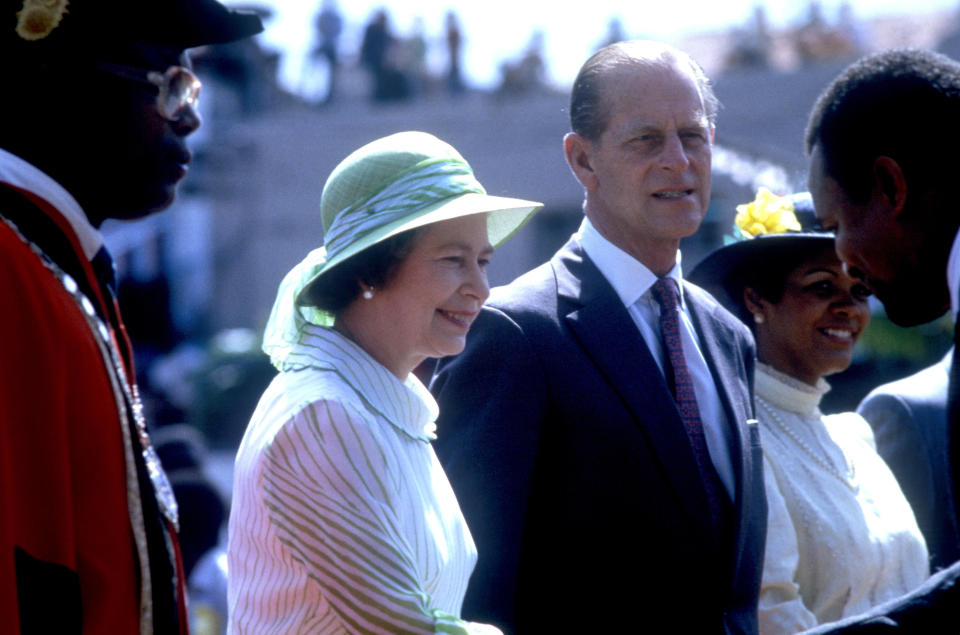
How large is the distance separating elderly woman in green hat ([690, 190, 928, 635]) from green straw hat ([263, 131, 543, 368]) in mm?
1433

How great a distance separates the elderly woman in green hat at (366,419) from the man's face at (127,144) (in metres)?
0.34

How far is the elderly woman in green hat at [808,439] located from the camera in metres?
3.72

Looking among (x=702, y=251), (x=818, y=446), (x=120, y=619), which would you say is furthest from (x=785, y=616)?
(x=702, y=251)

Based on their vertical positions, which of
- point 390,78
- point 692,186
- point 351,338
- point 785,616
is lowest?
point 785,616

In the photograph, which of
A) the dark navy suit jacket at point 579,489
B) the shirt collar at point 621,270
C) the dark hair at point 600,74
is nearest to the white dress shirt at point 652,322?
the shirt collar at point 621,270

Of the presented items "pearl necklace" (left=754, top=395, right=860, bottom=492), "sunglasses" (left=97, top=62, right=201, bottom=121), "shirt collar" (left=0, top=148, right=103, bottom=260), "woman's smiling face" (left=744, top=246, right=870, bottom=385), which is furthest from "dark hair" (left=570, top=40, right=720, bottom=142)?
"shirt collar" (left=0, top=148, right=103, bottom=260)

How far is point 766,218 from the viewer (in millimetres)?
4156

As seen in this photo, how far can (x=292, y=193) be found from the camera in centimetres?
2406

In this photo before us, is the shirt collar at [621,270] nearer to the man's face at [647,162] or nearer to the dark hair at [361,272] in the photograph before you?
the man's face at [647,162]

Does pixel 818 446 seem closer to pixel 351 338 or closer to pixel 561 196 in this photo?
pixel 351 338

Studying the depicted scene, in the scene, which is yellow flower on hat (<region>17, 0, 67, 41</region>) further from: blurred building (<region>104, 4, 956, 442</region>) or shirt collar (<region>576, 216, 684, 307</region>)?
blurred building (<region>104, 4, 956, 442</region>)

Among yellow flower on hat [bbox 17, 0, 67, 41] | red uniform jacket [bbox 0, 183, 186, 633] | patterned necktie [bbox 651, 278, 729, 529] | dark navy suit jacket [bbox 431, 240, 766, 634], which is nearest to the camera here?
red uniform jacket [bbox 0, 183, 186, 633]

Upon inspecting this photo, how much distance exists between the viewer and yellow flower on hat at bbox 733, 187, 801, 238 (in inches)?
163

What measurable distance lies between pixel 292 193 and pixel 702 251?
7856 mm
